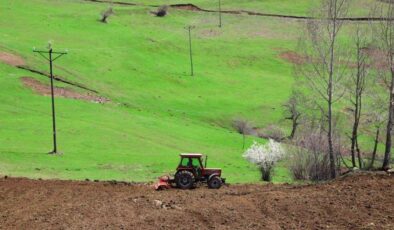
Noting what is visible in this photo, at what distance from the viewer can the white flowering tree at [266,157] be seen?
48.5m

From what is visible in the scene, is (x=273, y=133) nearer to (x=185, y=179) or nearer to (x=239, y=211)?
(x=185, y=179)

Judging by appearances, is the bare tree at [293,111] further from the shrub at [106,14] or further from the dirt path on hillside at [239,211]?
the dirt path on hillside at [239,211]

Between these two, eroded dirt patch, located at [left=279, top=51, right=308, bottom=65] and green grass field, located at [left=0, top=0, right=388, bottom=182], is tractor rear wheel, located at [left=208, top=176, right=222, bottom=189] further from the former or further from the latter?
eroded dirt patch, located at [left=279, top=51, right=308, bottom=65]

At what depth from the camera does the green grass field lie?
5328 cm

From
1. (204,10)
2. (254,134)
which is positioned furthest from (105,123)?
(204,10)

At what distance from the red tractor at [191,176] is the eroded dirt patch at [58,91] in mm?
43325

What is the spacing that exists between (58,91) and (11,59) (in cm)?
1139

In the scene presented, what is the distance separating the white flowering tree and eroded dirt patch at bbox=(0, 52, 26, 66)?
37196 mm

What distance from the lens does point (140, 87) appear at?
9025 centimetres

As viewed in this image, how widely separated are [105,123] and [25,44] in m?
34.6

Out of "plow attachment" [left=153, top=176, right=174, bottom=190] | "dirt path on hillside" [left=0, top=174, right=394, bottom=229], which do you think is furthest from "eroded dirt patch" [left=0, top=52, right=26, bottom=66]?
"dirt path on hillside" [left=0, top=174, right=394, bottom=229]

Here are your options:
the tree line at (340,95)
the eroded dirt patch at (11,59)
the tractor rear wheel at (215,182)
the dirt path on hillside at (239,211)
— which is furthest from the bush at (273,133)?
the dirt path on hillside at (239,211)

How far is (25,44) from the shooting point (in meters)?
95.5

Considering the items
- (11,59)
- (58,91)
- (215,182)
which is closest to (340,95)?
(215,182)
